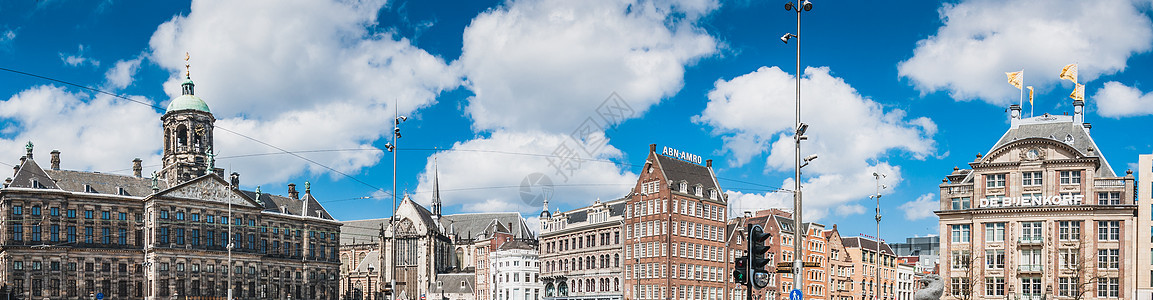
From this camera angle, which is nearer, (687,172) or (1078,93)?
(1078,93)

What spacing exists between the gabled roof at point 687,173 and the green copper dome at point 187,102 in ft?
173

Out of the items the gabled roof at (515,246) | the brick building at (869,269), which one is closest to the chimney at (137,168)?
the gabled roof at (515,246)

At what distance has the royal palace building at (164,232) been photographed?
85125 millimetres

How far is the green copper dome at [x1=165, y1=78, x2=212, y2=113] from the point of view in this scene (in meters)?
104

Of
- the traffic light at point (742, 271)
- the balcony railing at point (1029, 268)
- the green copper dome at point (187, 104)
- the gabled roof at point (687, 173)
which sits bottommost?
the balcony railing at point (1029, 268)

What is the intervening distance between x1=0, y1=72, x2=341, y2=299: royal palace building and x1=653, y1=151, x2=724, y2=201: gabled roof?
40.5m

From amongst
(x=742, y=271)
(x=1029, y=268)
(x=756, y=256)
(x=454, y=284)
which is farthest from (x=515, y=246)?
(x=756, y=256)

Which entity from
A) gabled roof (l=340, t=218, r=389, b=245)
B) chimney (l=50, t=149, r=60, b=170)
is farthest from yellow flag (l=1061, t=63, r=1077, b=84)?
gabled roof (l=340, t=218, r=389, b=245)

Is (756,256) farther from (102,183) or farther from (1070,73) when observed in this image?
(102,183)

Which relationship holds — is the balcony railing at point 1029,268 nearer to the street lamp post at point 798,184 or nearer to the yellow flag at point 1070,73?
the yellow flag at point 1070,73

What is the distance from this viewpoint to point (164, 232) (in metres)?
92.7

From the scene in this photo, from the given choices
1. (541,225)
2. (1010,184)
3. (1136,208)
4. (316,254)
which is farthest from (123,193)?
(1136,208)

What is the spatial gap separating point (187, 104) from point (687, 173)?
56025 millimetres

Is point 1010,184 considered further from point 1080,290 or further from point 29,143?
point 29,143
